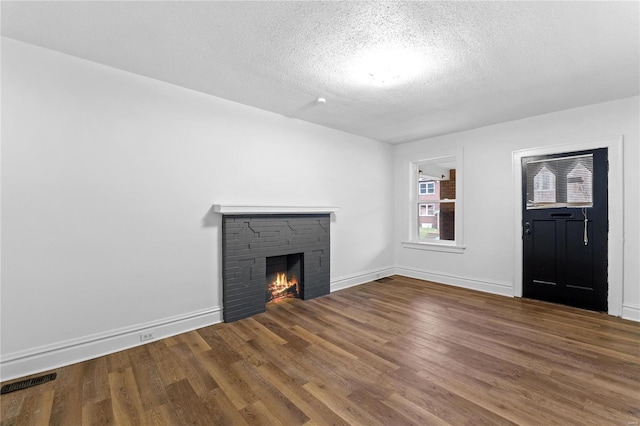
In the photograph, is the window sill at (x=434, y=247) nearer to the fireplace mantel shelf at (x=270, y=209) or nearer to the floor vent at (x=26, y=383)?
the fireplace mantel shelf at (x=270, y=209)

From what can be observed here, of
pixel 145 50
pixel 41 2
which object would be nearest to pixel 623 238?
pixel 145 50

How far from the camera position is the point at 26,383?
2086mm

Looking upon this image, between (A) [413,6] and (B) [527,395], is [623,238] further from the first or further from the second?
(A) [413,6]

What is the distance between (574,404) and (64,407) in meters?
3.33

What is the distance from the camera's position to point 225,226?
322 centimetres

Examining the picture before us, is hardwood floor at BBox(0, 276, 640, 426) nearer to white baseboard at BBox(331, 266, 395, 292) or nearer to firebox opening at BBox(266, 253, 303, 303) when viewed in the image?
firebox opening at BBox(266, 253, 303, 303)

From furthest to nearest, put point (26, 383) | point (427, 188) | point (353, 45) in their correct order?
point (427, 188) < point (353, 45) < point (26, 383)

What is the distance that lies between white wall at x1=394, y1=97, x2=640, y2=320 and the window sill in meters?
0.07

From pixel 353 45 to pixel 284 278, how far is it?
3070mm

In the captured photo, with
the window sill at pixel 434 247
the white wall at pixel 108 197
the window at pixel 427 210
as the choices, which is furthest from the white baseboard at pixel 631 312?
the white wall at pixel 108 197

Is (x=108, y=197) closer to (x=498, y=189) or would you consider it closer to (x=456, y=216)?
(x=456, y=216)

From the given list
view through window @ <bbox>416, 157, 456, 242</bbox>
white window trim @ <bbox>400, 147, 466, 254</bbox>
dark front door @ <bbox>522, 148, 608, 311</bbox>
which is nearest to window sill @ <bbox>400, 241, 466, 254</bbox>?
white window trim @ <bbox>400, 147, 466, 254</bbox>

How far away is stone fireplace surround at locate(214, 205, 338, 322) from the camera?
3254 millimetres

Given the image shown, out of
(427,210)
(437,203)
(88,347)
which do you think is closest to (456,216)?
(437,203)
